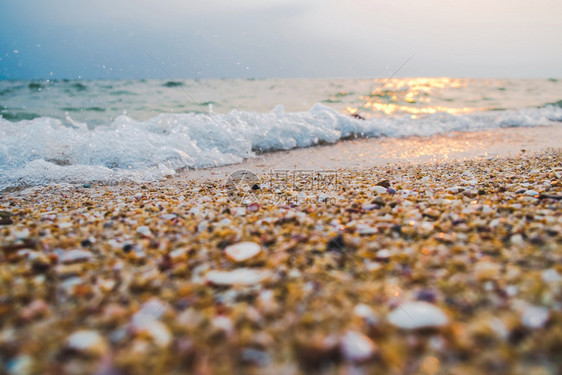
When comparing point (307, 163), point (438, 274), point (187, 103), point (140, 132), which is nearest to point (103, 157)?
point (140, 132)

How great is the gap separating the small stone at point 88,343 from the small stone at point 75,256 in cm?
68

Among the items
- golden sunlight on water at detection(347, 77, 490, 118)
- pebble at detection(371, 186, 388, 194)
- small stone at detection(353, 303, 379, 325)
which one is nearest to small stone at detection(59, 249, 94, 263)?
small stone at detection(353, 303, 379, 325)

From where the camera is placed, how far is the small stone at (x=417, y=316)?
1.16 metres

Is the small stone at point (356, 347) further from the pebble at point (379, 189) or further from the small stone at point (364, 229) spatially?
the pebble at point (379, 189)

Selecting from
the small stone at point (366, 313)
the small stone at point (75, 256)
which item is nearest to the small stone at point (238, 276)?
the small stone at point (366, 313)

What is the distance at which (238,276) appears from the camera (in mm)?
1524

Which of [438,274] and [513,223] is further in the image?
[513,223]

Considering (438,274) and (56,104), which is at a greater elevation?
(56,104)

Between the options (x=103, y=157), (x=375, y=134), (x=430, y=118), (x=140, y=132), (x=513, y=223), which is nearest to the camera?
(x=513, y=223)

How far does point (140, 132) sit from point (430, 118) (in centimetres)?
837

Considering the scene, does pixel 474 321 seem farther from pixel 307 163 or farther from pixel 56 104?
pixel 56 104

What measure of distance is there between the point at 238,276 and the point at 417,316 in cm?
77

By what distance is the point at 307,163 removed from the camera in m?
5.62

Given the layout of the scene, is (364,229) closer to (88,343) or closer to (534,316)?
(534,316)
